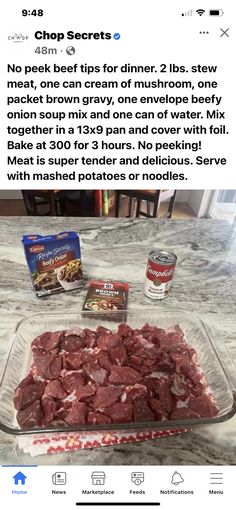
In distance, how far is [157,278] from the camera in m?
0.87

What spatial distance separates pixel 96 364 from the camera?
76cm

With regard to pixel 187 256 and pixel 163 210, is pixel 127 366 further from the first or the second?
pixel 163 210

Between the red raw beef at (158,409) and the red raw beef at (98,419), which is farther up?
the red raw beef at (158,409)

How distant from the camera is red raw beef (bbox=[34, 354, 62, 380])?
2.39ft

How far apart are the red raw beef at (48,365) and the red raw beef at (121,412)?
163mm

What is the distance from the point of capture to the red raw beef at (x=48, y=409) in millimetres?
632

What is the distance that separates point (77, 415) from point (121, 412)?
0.30 feet

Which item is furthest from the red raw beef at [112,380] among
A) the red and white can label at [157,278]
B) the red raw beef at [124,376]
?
the red and white can label at [157,278]

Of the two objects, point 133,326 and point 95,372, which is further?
point 133,326
